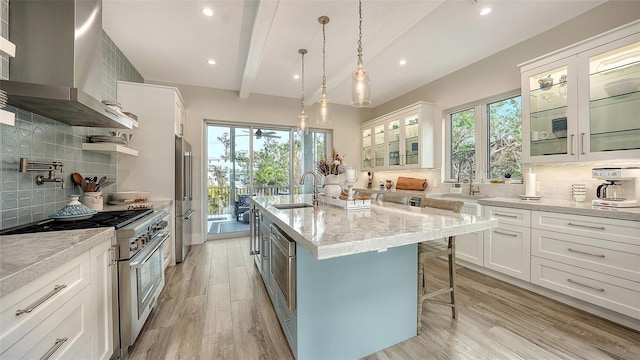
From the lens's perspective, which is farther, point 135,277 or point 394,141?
point 394,141

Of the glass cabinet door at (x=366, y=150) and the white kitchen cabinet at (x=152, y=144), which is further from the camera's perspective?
the glass cabinet door at (x=366, y=150)

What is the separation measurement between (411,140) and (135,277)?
4245 mm

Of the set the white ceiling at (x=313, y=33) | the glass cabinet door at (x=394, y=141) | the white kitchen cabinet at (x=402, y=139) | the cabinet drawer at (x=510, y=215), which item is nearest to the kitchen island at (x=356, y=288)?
the cabinet drawer at (x=510, y=215)

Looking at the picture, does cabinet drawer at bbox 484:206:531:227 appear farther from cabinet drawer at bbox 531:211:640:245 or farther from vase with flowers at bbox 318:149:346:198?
vase with flowers at bbox 318:149:346:198

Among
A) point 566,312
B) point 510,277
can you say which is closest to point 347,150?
point 510,277

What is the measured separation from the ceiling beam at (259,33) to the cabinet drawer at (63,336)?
7.85 ft

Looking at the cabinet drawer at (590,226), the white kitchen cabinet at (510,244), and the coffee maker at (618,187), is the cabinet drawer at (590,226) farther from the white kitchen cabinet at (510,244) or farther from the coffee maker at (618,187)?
the coffee maker at (618,187)

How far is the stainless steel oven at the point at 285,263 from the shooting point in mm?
1429

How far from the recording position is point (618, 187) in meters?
2.19

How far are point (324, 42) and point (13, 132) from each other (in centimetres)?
279

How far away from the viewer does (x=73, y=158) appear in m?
2.19

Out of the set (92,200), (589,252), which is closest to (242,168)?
(92,200)

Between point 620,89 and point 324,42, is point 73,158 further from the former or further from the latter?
point 620,89

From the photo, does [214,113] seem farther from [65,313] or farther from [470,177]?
[470,177]
